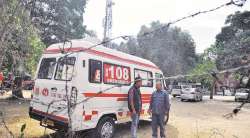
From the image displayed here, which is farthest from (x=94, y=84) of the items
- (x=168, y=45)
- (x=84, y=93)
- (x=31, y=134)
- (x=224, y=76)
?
(x=168, y=45)

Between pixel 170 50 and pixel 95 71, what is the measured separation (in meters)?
42.1

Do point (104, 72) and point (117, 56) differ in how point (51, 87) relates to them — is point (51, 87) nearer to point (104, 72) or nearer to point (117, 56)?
point (104, 72)

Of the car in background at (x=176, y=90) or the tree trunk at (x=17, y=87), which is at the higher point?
the tree trunk at (x=17, y=87)

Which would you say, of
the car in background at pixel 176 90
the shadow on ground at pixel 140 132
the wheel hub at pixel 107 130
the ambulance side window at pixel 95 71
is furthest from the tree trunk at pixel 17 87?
the car in background at pixel 176 90

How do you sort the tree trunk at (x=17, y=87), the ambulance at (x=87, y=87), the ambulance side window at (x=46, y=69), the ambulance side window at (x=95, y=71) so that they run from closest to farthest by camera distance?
the tree trunk at (x=17, y=87) → the ambulance at (x=87, y=87) → the ambulance side window at (x=95, y=71) → the ambulance side window at (x=46, y=69)

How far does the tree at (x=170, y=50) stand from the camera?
47250 mm

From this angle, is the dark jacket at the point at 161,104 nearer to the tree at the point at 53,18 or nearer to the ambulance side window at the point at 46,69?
the ambulance side window at the point at 46,69

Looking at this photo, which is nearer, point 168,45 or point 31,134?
point 31,134

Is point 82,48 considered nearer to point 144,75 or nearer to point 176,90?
point 144,75

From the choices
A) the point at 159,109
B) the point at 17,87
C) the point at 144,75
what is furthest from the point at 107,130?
the point at 17,87

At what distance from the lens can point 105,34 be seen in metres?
29.7

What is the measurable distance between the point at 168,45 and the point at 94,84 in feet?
138

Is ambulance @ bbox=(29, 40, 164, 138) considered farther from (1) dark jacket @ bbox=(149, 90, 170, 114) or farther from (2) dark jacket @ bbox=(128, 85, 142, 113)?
(1) dark jacket @ bbox=(149, 90, 170, 114)

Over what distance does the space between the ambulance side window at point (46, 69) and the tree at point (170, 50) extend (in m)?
36.6
